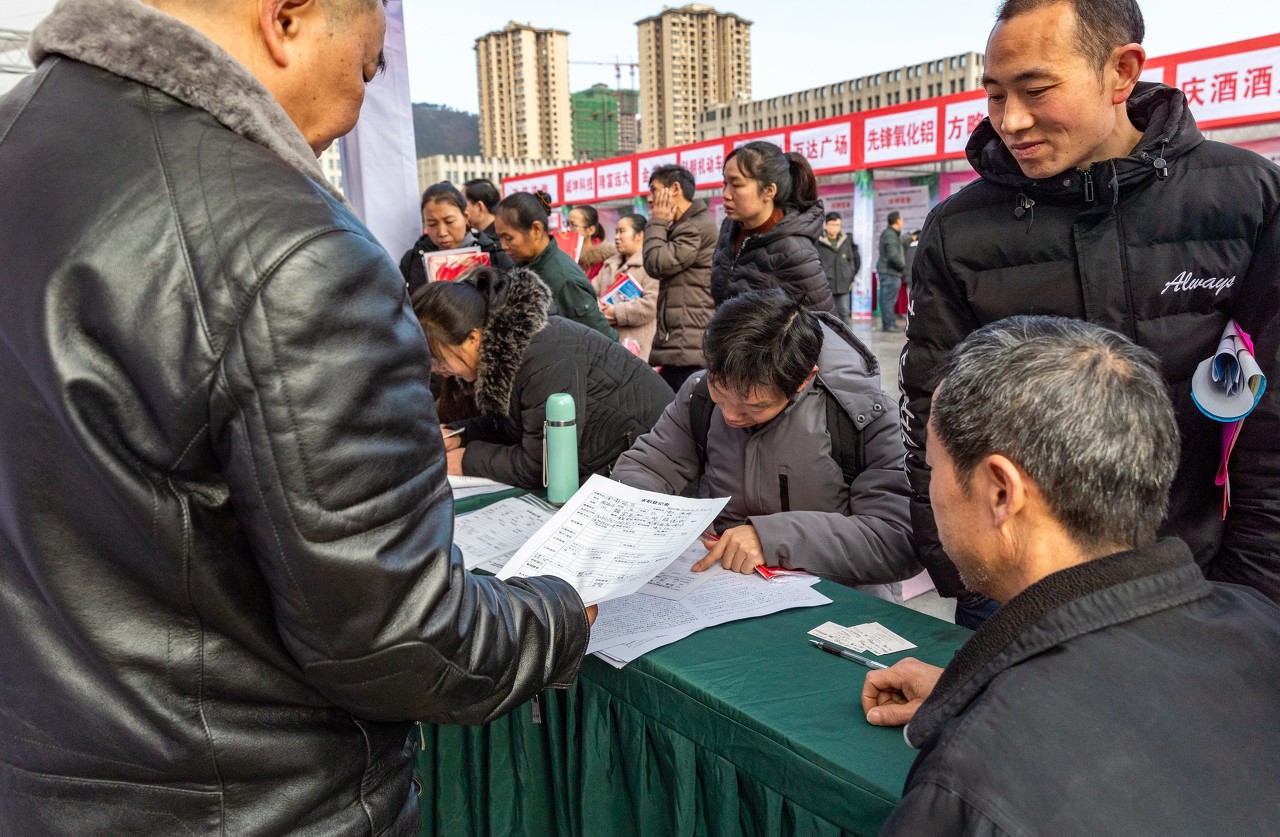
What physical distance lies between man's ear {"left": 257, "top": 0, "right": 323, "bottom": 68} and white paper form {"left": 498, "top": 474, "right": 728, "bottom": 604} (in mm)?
738

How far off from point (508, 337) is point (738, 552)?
3.46 ft

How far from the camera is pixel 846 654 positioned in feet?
4.25

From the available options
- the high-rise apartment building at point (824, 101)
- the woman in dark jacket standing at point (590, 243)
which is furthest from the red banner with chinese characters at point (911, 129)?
the high-rise apartment building at point (824, 101)

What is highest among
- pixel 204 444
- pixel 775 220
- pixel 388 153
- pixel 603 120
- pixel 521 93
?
pixel 603 120

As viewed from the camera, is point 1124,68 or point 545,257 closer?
point 1124,68

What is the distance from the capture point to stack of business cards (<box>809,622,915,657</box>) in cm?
133

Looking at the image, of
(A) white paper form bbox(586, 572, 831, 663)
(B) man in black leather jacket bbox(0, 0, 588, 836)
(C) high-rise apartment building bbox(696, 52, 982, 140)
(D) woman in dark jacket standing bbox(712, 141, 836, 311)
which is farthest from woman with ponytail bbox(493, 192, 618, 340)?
(C) high-rise apartment building bbox(696, 52, 982, 140)

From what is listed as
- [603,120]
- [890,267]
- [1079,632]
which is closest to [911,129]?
[890,267]

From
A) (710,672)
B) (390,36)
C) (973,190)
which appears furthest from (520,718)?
(390,36)

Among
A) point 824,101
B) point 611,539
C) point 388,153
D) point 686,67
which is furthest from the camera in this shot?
point 686,67

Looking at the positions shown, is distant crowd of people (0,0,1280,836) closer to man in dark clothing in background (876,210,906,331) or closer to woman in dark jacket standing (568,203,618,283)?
woman in dark jacket standing (568,203,618,283)

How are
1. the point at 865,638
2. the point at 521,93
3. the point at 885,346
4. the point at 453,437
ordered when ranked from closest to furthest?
the point at 865,638 → the point at 453,437 → the point at 885,346 → the point at 521,93

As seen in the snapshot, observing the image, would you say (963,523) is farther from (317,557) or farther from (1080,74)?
(1080,74)

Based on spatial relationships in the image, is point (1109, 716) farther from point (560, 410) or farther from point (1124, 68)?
point (560, 410)
